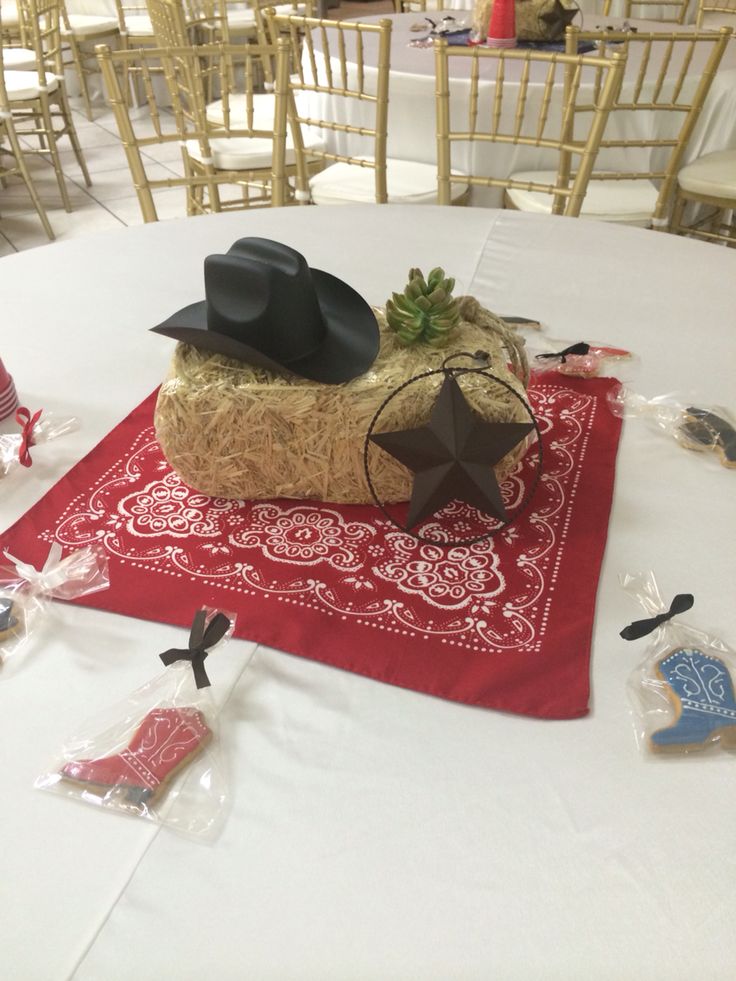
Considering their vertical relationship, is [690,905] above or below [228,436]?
below

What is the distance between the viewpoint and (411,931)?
48 centimetres

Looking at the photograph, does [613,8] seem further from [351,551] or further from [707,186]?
[351,551]

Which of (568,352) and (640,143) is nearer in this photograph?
(568,352)

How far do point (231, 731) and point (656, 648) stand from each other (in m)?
0.36

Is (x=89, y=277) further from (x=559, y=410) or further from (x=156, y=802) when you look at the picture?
(x=156, y=802)

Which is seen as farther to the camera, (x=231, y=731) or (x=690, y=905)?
(x=231, y=731)

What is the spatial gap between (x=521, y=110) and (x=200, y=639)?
1.53 metres

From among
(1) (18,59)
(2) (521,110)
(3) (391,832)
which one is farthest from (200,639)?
(1) (18,59)

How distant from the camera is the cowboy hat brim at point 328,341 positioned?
2.44ft

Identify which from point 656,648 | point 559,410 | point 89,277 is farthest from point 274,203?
point 656,648

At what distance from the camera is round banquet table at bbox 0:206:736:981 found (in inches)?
18.6

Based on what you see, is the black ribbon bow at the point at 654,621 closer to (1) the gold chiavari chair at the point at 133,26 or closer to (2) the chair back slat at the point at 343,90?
(2) the chair back slat at the point at 343,90

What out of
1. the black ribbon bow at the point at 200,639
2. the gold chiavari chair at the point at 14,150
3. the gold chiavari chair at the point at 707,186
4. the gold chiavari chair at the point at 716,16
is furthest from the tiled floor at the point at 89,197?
the black ribbon bow at the point at 200,639

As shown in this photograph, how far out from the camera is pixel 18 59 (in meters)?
3.59
